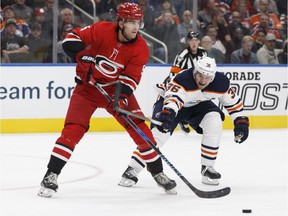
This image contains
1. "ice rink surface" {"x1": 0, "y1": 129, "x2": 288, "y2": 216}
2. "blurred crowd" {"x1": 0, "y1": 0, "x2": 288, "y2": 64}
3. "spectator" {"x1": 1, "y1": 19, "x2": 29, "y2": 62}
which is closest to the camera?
"ice rink surface" {"x1": 0, "y1": 129, "x2": 288, "y2": 216}

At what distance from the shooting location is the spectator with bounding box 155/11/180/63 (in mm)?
9766

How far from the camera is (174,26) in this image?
9812 mm

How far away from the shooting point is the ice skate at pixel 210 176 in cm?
580

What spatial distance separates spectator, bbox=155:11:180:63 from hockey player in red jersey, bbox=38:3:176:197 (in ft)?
14.4

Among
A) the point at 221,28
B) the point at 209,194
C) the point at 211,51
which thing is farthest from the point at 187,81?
the point at 221,28

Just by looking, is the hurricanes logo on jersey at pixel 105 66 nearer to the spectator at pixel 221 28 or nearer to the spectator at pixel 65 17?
the spectator at pixel 65 17

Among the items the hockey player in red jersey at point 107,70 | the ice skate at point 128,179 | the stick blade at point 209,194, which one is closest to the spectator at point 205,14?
the ice skate at point 128,179

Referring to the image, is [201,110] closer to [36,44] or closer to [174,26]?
[36,44]

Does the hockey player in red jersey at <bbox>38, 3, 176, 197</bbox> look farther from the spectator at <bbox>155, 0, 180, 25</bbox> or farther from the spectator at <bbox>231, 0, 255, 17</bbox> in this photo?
the spectator at <bbox>231, 0, 255, 17</bbox>

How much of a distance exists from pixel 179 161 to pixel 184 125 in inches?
57.3

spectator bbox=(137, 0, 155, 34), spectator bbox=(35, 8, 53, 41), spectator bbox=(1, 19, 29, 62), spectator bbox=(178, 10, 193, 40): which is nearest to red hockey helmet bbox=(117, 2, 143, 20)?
spectator bbox=(1, 19, 29, 62)

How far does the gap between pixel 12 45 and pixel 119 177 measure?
331 centimetres

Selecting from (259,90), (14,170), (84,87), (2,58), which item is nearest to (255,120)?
(259,90)

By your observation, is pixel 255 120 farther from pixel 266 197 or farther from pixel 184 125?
pixel 266 197
